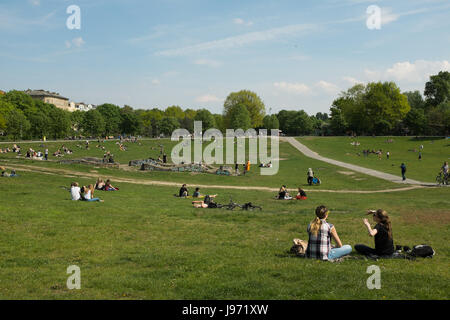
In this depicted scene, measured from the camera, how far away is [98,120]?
113m

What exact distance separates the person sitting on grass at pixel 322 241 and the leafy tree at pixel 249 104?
366 ft

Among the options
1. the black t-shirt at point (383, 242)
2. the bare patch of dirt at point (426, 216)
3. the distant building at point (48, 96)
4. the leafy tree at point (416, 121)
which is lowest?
the bare patch of dirt at point (426, 216)

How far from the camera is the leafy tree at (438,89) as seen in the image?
12456cm

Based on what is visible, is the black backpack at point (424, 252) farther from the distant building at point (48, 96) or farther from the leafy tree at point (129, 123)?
the distant building at point (48, 96)

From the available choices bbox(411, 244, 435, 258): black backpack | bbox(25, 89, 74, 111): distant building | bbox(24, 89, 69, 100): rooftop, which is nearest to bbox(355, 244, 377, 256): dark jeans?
bbox(411, 244, 435, 258): black backpack

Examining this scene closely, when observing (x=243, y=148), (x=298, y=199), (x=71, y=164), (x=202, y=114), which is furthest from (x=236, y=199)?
(x=202, y=114)

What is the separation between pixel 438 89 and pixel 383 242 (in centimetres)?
13697

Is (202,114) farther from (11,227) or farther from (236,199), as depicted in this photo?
(11,227)

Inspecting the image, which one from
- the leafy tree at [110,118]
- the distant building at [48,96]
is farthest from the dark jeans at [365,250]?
the distant building at [48,96]

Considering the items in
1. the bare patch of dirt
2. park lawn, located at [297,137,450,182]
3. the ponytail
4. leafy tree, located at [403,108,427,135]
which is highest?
leafy tree, located at [403,108,427,135]

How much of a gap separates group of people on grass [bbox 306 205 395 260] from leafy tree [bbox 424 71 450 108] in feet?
438

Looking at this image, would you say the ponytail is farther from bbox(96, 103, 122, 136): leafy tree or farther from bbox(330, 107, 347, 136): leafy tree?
bbox(330, 107, 347, 136): leafy tree

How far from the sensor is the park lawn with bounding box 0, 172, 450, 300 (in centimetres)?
716
